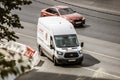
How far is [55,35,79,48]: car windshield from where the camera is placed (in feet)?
70.8

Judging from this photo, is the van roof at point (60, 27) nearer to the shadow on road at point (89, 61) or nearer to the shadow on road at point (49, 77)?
the shadow on road at point (89, 61)

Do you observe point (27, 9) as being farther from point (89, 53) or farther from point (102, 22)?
point (89, 53)

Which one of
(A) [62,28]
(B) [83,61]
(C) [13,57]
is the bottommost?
(B) [83,61]

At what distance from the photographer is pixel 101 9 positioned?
36.8 m

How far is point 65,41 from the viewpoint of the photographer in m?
21.7

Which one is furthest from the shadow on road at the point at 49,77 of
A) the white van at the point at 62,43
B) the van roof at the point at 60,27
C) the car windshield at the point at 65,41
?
the van roof at the point at 60,27

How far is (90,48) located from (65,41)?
4.06 metres

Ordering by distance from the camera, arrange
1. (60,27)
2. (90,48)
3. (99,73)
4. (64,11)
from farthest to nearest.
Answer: (64,11) → (90,48) → (60,27) → (99,73)

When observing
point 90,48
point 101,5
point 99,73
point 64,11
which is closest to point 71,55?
point 99,73

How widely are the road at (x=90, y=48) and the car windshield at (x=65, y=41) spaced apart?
1.48 meters

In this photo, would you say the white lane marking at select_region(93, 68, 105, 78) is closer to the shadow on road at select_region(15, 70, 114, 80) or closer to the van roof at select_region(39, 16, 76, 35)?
the shadow on road at select_region(15, 70, 114, 80)

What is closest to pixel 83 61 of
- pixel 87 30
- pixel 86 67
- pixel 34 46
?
pixel 86 67

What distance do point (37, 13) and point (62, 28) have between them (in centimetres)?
1388

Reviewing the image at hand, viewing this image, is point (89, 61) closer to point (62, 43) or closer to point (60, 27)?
point (62, 43)
